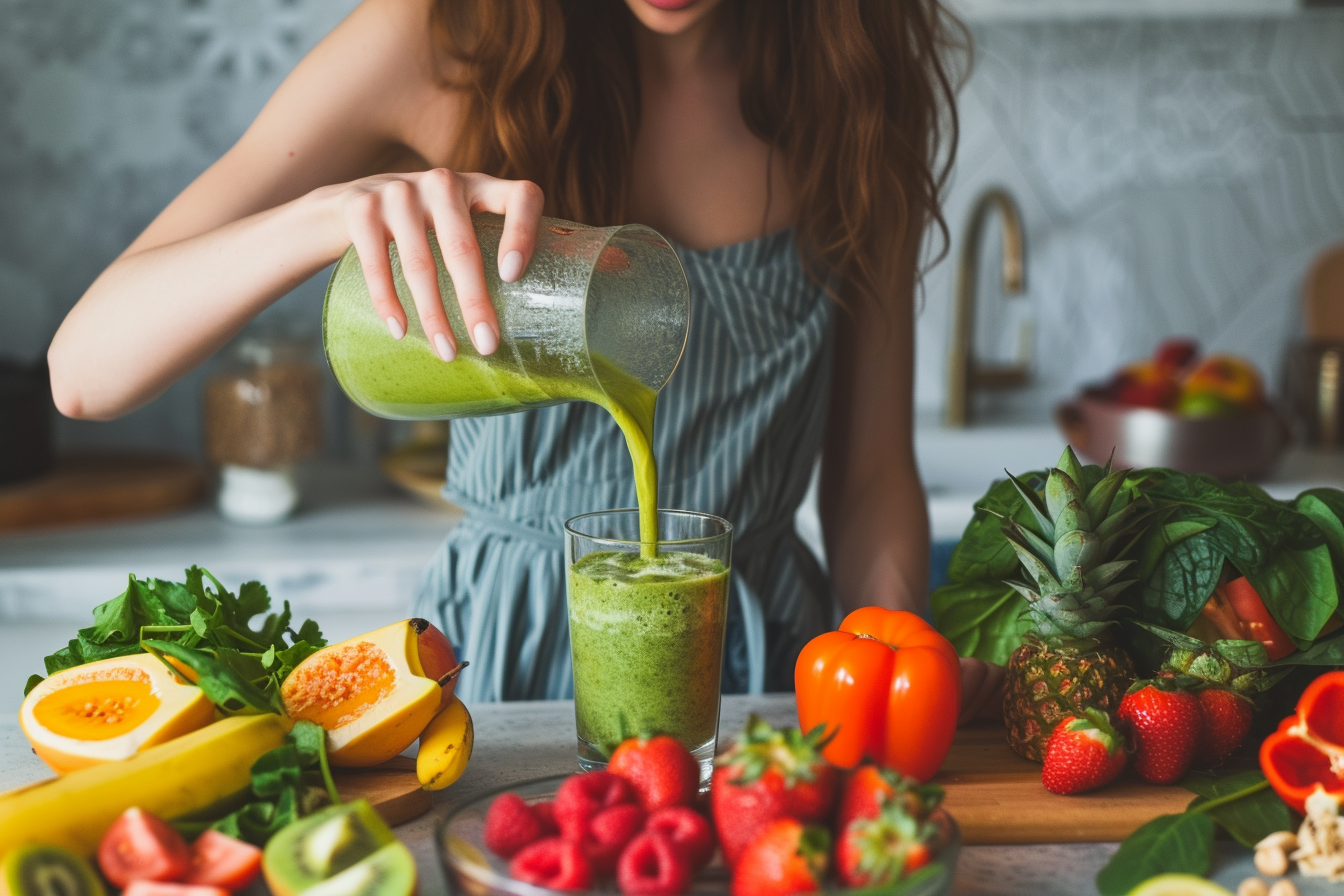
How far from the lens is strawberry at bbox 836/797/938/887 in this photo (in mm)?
621

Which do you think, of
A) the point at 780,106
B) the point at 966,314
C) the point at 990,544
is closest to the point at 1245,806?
the point at 990,544

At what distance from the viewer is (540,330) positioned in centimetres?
81

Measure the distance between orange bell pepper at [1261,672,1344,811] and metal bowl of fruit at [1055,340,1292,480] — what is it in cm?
126

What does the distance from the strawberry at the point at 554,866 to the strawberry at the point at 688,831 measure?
0.04 meters

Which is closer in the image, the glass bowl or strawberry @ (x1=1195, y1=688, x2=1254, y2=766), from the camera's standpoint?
the glass bowl

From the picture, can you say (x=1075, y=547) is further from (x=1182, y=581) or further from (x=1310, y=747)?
(x=1310, y=747)

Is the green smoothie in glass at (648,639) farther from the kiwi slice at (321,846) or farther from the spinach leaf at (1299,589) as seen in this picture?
the spinach leaf at (1299,589)

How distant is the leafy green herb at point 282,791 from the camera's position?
722 mm

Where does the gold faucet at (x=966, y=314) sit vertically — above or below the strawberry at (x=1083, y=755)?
above

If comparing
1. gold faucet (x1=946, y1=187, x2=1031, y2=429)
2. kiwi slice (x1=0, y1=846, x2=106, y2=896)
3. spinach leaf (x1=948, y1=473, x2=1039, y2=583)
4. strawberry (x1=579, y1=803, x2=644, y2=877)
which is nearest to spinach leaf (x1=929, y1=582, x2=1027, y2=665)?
spinach leaf (x1=948, y1=473, x2=1039, y2=583)

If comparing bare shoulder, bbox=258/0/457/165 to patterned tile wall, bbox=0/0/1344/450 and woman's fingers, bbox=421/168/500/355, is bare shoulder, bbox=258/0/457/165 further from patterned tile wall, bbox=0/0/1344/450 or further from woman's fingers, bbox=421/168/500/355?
patterned tile wall, bbox=0/0/1344/450

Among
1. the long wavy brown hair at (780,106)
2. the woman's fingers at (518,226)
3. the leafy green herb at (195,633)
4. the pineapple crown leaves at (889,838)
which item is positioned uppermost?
the long wavy brown hair at (780,106)

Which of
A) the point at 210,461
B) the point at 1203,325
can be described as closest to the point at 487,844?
the point at 210,461

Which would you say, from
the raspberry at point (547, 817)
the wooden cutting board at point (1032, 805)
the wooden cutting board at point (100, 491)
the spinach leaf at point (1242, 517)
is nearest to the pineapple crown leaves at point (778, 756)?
the raspberry at point (547, 817)
